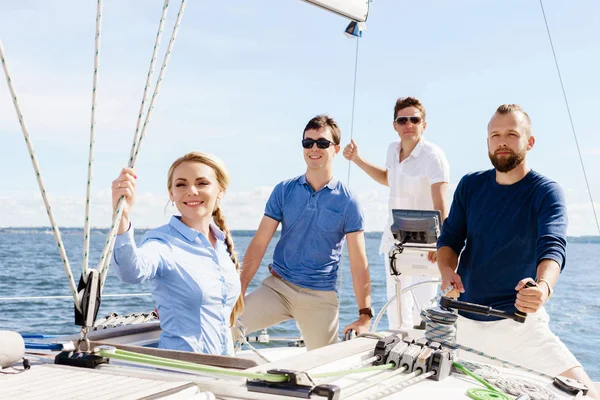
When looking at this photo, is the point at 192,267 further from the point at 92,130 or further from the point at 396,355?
the point at 396,355

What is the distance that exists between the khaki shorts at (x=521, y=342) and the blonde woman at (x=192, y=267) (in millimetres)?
983

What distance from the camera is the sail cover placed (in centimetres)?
348

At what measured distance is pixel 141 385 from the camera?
4.85ft

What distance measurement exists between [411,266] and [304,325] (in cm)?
63

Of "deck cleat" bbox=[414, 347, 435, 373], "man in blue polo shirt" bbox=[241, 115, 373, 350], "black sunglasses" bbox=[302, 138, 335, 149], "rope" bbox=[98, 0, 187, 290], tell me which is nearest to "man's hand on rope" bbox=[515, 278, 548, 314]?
"deck cleat" bbox=[414, 347, 435, 373]

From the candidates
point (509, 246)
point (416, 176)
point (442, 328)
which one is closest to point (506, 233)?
point (509, 246)

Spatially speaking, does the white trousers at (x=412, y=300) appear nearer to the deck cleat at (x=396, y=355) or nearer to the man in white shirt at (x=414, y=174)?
the man in white shirt at (x=414, y=174)

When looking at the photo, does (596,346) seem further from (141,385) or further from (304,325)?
(141,385)

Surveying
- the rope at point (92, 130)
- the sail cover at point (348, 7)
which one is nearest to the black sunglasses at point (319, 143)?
the sail cover at point (348, 7)

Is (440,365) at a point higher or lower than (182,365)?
lower

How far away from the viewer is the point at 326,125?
11.5 ft

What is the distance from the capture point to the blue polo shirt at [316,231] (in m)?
3.43

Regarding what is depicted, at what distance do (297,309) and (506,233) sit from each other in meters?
1.19

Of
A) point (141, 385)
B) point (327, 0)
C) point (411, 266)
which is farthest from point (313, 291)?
point (141, 385)
